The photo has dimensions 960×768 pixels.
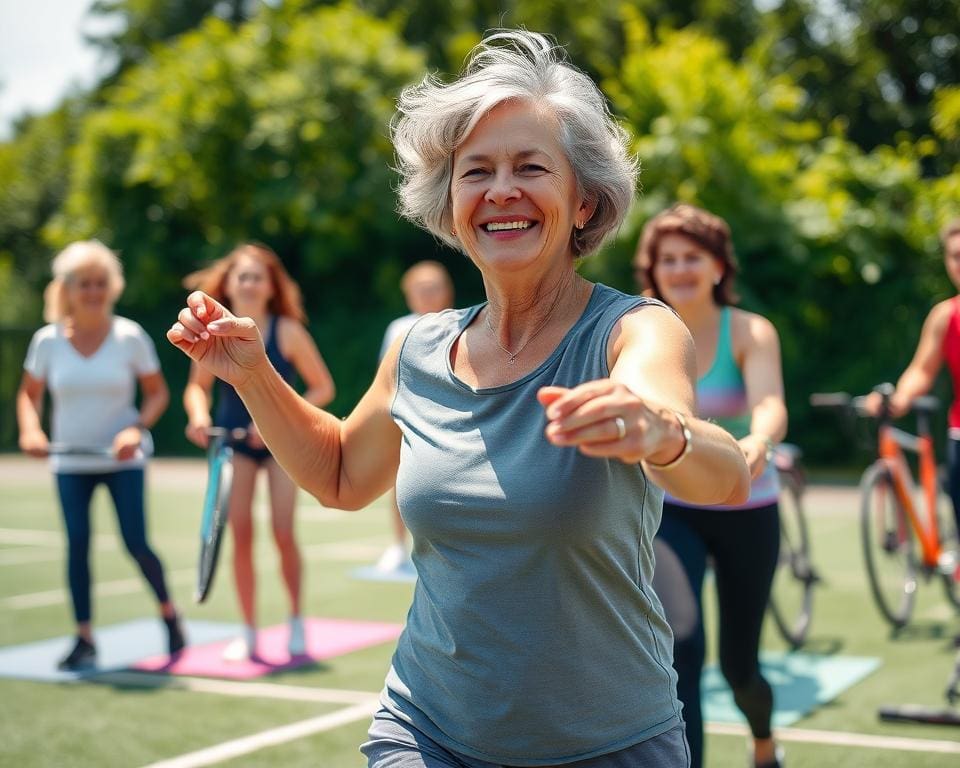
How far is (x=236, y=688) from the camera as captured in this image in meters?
6.60

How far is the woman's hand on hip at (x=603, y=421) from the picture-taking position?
70.2 inches

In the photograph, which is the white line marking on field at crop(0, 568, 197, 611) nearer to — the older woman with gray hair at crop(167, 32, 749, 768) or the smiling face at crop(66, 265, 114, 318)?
the smiling face at crop(66, 265, 114, 318)

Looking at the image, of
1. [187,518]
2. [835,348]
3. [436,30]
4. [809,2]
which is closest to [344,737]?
[187,518]

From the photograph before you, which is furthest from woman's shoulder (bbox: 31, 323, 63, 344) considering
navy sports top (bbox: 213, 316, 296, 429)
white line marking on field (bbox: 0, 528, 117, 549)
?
white line marking on field (bbox: 0, 528, 117, 549)

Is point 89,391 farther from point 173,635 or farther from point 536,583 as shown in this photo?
point 536,583

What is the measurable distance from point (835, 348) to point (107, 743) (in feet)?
A: 50.3

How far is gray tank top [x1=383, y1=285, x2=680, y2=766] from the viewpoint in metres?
2.30

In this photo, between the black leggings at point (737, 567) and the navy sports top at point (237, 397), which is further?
the navy sports top at point (237, 397)

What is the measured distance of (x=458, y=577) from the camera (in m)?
2.41

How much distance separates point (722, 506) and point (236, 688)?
3.11 metres

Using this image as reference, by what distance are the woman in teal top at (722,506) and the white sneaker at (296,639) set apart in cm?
323

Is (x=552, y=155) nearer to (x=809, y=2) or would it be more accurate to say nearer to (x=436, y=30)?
(x=436, y=30)

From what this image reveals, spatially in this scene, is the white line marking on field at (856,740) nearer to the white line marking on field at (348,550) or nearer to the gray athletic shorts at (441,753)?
the gray athletic shorts at (441,753)

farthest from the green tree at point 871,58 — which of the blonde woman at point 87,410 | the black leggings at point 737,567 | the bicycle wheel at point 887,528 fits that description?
the black leggings at point 737,567
